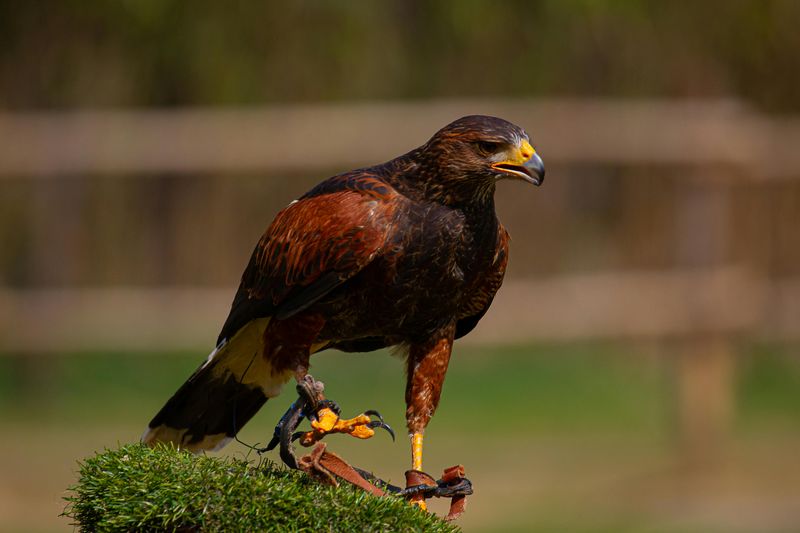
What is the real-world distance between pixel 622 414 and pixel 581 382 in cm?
57

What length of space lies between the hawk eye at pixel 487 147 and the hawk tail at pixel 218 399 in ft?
3.36

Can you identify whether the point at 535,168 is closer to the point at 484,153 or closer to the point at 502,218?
the point at 484,153

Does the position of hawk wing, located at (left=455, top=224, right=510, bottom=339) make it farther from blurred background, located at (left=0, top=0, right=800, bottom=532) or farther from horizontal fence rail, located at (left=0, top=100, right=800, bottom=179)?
horizontal fence rail, located at (left=0, top=100, right=800, bottom=179)

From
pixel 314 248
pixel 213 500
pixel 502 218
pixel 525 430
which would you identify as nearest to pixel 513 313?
pixel 525 430

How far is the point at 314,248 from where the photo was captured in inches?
155

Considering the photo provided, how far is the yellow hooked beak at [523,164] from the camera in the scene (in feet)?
12.5

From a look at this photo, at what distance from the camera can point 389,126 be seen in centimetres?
1136

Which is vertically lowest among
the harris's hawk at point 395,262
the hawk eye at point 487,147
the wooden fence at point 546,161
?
the harris's hawk at point 395,262

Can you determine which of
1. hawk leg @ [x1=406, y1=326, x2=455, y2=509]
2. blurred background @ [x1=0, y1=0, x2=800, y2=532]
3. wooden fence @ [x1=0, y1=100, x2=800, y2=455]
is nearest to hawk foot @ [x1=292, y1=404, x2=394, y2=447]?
hawk leg @ [x1=406, y1=326, x2=455, y2=509]

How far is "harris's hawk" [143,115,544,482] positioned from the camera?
3873 mm

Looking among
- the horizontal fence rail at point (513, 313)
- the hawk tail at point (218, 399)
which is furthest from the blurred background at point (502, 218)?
the hawk tail at point (218, 399)

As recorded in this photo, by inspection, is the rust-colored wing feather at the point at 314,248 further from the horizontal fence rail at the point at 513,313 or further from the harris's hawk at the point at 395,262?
the horizontal fence rail at the point at 513,313

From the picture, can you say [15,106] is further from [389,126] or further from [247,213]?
[389,126]

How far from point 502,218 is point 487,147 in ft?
28.2
